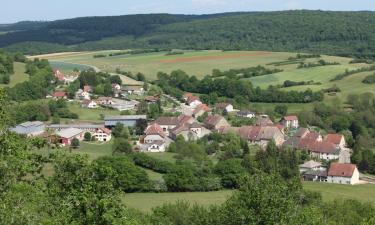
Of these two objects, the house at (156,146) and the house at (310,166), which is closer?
the house at (310,166)

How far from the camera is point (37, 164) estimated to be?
13328mm

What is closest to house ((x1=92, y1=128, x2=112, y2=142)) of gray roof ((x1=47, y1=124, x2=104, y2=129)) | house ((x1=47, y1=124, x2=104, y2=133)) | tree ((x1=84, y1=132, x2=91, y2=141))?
house ((x1=47, y1=124, x2=104, y2=133))

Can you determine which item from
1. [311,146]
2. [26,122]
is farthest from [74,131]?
[311,146]

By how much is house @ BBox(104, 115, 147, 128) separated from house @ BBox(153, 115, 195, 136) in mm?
1702

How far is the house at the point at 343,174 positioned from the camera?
45500 millimetres

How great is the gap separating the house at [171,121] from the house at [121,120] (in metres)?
1.70

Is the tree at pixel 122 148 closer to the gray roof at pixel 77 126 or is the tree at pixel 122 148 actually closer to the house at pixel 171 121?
the gray roof at pixel 77 126

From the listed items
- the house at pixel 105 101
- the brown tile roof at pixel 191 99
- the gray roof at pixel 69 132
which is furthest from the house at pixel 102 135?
the brown tile roof at pixel 191 99

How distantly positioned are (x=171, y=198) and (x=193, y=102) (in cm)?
4093

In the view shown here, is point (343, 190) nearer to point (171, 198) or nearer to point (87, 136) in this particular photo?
point (171, 198)

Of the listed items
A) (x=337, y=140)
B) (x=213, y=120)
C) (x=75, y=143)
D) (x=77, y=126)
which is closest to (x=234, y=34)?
(x=213, y=120)

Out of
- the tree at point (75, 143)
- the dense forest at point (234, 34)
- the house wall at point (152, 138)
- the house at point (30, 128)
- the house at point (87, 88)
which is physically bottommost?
the dense forest at point (234, 34)

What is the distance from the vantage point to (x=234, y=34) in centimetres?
16288

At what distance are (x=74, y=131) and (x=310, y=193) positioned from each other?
88.7ft
